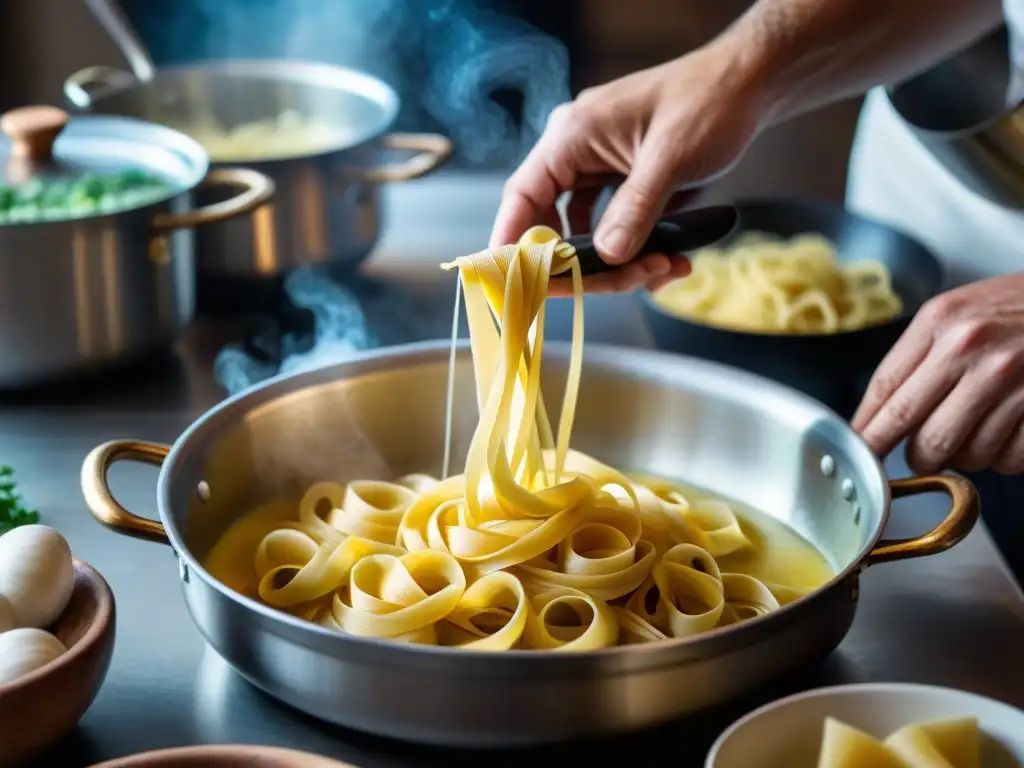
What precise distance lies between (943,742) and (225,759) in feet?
1.76

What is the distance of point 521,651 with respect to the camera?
102cm

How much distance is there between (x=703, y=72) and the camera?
5.68 ft

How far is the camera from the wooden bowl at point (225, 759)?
0.90m

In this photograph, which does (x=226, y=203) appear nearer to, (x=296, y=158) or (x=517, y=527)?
(x=296, y=158)

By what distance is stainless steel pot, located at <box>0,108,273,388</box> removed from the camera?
1734 millimetres

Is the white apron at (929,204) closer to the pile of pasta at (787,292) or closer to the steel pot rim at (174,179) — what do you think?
the pile of pasta at (787,292)

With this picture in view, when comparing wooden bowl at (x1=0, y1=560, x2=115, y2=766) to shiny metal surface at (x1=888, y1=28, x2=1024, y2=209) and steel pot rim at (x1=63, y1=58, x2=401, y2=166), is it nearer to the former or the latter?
steel pot rim at (x1=63, y1=58, x2=401, y2=166)

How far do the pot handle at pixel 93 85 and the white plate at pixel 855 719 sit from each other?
1.76 m

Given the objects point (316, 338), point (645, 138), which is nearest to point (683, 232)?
point (645, 138)

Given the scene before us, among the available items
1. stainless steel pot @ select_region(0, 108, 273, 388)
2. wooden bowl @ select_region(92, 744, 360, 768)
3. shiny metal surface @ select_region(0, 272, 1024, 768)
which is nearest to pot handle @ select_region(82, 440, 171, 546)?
shiny metal surface @ select_region(0, 272, 1024, 768)

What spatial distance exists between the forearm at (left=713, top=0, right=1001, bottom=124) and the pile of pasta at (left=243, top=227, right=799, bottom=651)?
19.6 inches

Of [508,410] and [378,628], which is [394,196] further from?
[378,628]

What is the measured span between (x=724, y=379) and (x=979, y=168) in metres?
0.76

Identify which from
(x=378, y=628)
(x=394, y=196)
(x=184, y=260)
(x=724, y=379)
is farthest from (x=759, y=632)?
(x=394, y=196)
